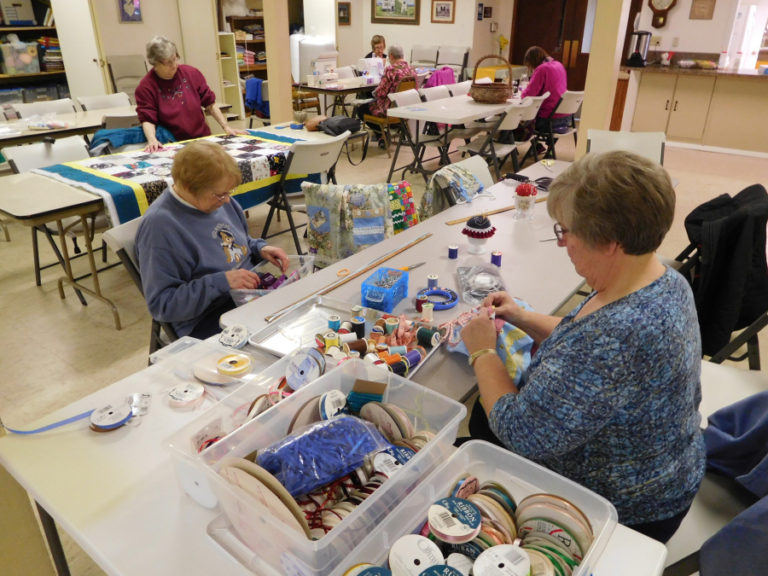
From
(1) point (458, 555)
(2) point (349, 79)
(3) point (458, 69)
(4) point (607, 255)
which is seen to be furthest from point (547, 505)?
(3) point (458, 69)

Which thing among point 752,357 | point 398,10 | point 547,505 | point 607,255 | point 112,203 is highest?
point 398,10

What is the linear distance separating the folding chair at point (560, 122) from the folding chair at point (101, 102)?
421cm

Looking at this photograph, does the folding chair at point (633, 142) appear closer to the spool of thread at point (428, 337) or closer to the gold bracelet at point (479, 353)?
the spool of thread at point (428, 337)

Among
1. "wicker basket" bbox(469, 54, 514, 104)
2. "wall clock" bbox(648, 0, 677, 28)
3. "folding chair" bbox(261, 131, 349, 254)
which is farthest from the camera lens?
"wall clock" bbox(648, 0, 677, 28)

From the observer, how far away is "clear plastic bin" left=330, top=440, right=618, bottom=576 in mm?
805

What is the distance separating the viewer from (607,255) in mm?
1045

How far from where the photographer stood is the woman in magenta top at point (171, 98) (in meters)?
3.77

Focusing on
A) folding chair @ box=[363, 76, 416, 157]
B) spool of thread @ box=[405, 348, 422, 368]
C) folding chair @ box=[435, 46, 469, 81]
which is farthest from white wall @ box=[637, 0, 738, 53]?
spool of thread @ box=[405, 348, 422, 368]

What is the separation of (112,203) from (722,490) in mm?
2848

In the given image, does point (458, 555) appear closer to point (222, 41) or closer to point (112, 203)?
point (112, 203)

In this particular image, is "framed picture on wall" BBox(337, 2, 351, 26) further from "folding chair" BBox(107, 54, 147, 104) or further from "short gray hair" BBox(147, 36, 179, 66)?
"short gray hair" BBox(147, 36, 179, 66)

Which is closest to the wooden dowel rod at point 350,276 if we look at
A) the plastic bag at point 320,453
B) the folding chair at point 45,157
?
the plastic bag at point 320,453

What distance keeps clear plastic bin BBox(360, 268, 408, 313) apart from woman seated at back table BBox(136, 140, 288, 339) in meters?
0.47

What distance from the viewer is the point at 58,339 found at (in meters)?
2.97
